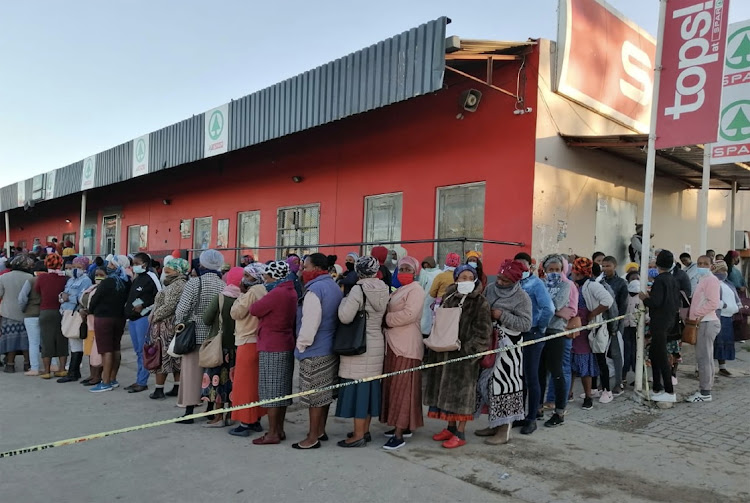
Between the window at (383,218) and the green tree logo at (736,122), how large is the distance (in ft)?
18.2

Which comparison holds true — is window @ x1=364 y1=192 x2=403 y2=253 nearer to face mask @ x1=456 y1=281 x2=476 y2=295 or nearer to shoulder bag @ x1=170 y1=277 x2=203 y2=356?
shoulder bag @ x1=170 y1=277 x2=203 y2=356

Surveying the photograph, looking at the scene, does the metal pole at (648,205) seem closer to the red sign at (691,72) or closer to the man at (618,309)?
the red sign at (691,72)

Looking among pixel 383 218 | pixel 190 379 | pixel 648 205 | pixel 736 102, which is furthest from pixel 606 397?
pixel 736 102

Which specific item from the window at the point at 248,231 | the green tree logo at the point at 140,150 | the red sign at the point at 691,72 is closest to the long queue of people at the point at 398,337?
the red sign at the point at 691,72

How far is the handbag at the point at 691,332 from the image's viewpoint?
6543mm

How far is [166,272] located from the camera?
6.62 metres

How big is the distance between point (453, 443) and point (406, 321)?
1192 mm

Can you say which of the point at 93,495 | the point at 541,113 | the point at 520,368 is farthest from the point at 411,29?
the point at 93,495

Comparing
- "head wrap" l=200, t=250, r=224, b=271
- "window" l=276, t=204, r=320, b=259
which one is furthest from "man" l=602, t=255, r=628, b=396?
"window" l=276, t=204, r=320, b=259

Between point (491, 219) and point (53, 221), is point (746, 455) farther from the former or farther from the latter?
point (53, 221)

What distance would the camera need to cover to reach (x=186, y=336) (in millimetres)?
A: 5879

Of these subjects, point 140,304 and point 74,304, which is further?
point 74,304

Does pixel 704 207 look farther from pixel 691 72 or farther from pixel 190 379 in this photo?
pixel 190 379

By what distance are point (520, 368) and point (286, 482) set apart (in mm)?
2378
